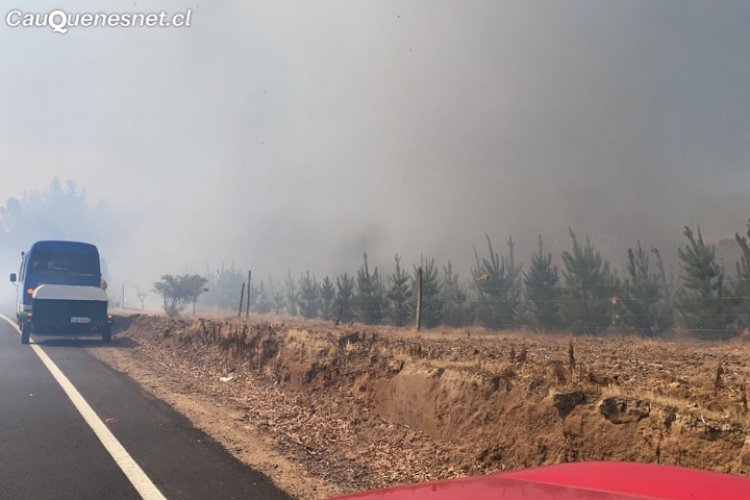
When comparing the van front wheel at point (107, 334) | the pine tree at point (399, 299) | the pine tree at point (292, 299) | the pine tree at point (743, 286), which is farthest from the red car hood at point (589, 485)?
the pine tree at point (292, 299)

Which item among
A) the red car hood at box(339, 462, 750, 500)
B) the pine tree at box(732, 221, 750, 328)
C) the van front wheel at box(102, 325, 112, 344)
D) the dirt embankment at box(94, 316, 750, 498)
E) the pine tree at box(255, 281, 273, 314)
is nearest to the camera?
the red car hood at box(339, 462, 750, 500)

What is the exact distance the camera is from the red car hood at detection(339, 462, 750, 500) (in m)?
1.77

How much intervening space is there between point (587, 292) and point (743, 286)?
10.6m

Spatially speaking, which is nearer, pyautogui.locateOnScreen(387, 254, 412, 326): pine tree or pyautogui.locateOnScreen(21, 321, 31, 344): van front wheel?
pyautogui.locateOnScreen(21, 321, 31, 344): van front wheel

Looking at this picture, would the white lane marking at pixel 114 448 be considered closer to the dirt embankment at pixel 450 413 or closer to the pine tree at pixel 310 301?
the dirt embankment at pixel 450 413

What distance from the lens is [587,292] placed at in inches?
1485

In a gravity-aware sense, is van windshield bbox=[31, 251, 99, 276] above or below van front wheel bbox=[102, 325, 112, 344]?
above

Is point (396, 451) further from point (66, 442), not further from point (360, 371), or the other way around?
point (66, 442)

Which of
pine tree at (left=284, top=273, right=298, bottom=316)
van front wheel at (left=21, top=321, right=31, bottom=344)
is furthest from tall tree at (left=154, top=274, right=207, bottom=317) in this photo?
van front wheel at (left=21, top=321, right=31, bottom=344)

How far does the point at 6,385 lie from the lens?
27.0ft

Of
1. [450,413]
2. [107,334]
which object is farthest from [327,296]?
[450,413]

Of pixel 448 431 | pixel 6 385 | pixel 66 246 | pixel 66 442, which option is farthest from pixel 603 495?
pixel 66 246

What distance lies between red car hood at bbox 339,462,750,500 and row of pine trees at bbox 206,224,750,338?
79.6 ft

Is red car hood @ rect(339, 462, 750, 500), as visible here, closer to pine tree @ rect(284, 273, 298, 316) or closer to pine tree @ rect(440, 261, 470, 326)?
pine tree @ rect(440, 261, 470, 326)
